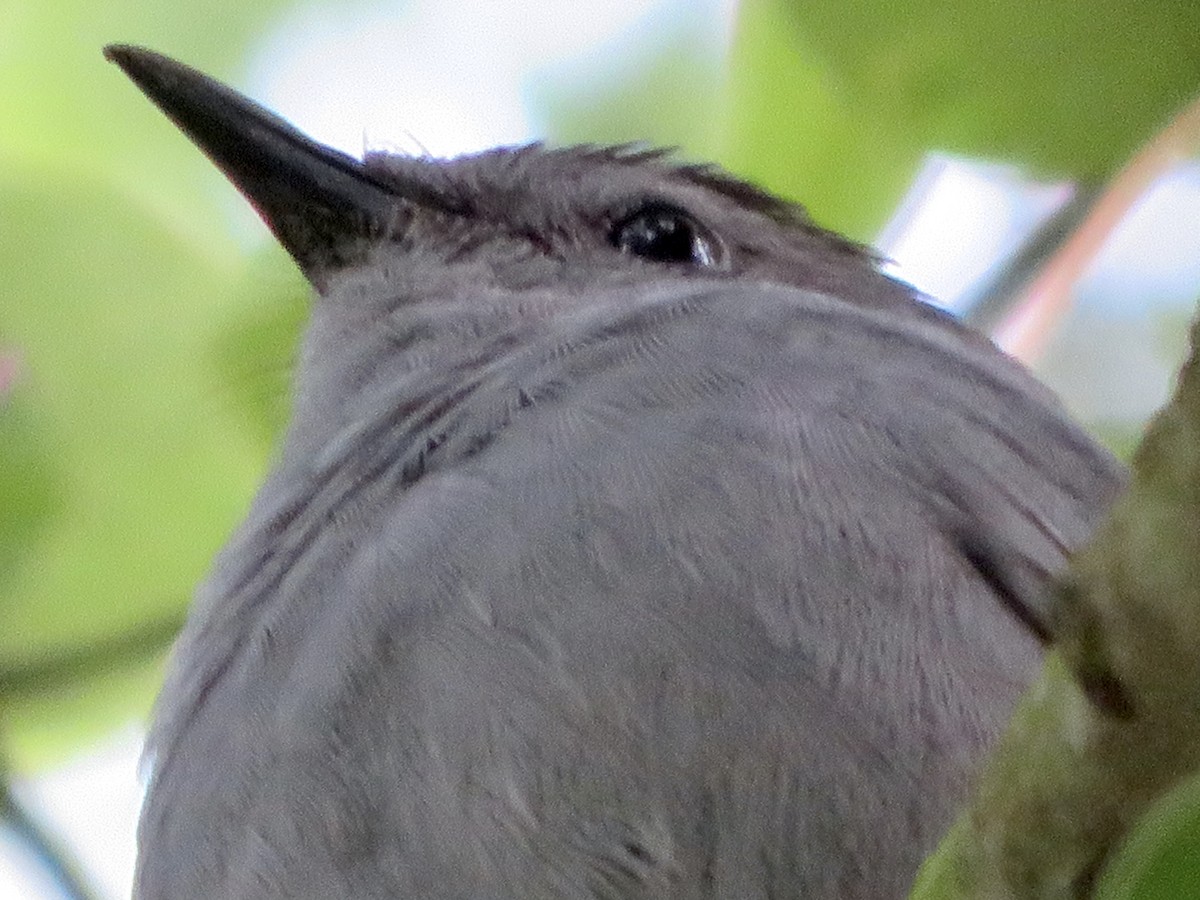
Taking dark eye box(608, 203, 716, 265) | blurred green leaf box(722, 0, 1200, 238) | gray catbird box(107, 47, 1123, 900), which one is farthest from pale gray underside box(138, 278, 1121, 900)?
dark eye box(608, 203, 716, 265)

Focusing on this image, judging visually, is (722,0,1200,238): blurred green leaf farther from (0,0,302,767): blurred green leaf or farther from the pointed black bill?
(0,0,302,767): blurred green leaf

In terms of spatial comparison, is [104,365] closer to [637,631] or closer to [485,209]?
[485,209]

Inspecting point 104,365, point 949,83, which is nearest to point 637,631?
point 949,83

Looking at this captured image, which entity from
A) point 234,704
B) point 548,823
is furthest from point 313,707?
point 548,823

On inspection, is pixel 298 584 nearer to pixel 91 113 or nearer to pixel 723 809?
pixel 723 809

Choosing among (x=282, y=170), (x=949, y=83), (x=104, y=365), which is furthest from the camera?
(x=104, y=365)

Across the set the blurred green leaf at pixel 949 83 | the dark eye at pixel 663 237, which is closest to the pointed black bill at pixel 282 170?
the dark eye at pixel 663 237
